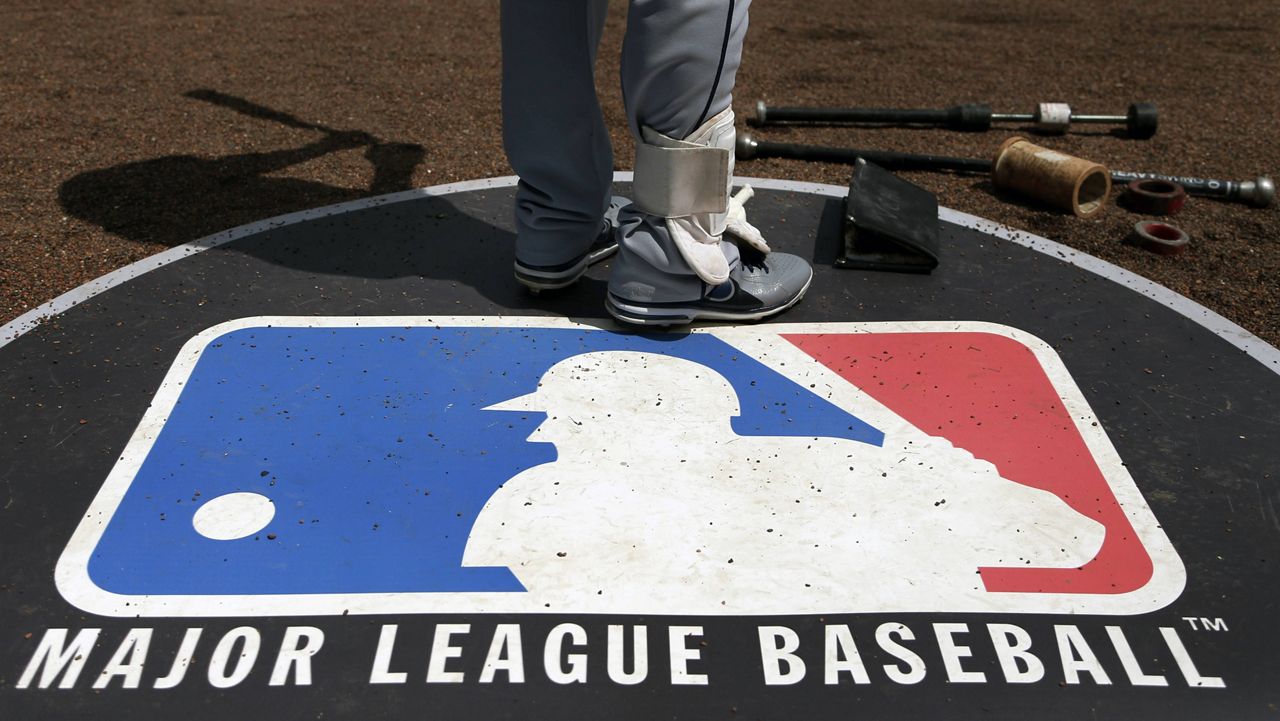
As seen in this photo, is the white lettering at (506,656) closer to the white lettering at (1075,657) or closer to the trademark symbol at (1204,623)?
the white lettering at (1075,657)

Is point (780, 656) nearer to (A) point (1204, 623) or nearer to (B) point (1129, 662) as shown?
(B) point (1129, 662)

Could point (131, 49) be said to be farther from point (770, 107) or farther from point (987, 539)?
point (987, 539)

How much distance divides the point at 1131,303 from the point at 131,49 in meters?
5.21

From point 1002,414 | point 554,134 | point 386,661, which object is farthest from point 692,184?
point 386,661

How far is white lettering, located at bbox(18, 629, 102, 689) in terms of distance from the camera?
79.5 inches

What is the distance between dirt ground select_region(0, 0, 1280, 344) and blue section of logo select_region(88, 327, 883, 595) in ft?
3.35

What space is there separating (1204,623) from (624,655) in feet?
3.81

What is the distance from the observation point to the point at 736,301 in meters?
3.28

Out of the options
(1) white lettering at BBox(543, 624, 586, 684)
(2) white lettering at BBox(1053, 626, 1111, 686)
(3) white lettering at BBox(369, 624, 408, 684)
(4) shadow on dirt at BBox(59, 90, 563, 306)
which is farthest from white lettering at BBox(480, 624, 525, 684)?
(4) shadow on dirt at BBox(59, 90, 563, 306)

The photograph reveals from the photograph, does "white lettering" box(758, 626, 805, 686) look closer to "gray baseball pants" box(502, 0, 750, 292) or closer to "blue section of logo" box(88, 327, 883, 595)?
"blue section of logo" box(88, 327, 883, 595)

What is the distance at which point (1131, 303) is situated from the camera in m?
3.49

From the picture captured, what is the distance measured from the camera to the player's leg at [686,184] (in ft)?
9.40

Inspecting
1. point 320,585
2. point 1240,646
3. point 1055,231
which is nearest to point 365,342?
point 320,585

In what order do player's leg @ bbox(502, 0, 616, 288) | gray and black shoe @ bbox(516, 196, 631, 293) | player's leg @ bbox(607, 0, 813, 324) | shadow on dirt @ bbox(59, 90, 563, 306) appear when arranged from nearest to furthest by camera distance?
player's leg @ bbox(607, 0, 813, 324) < player's leg @ bbox(502, 0, 616, 288) < gray and black shoe @ bbox(516, 196, 631, 293) < shadow on dirt @ bbox(59, 90, 563, 306)
